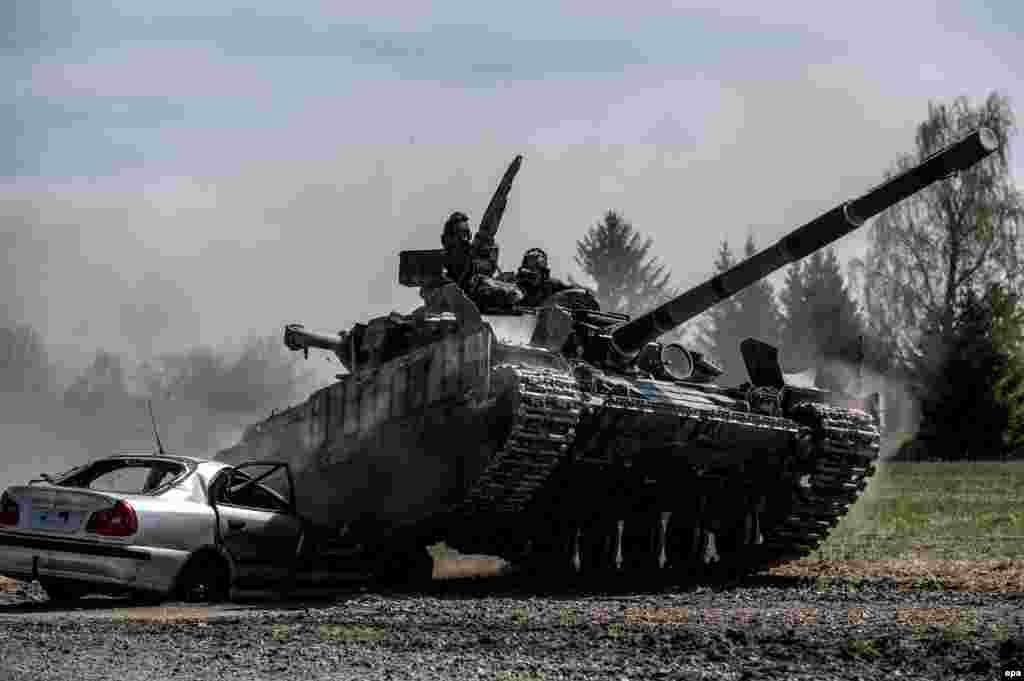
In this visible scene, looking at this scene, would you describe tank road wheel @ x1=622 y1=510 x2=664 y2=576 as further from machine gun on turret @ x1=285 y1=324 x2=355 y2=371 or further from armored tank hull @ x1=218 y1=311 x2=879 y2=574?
machine gun on turret @ x1=285 y1=324 x2=355 y2=371

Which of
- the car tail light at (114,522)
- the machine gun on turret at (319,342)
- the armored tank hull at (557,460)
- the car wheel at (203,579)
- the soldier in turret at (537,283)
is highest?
the soldier in turret at (537,283)

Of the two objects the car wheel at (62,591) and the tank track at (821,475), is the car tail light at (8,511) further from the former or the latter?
the tank track at (821,475)

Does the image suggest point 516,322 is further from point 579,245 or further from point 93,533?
point 579,245

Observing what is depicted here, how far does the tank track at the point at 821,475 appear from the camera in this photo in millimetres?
21422

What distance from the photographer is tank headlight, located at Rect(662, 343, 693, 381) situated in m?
21.2

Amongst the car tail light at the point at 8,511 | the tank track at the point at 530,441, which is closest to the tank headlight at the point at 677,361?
the tank track at the point at 530,441

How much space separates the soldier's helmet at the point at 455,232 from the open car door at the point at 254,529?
4.82 m

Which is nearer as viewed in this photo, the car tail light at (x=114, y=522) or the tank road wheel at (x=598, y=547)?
the car tail light at (x=114, y=522)

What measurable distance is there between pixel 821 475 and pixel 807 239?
3.05m

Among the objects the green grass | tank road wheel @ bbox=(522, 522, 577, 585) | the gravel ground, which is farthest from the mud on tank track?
the gravel ground

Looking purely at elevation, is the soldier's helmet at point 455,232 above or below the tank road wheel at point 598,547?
above

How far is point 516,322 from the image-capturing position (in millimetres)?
19750

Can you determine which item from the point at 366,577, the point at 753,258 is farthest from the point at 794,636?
the point at 753,258

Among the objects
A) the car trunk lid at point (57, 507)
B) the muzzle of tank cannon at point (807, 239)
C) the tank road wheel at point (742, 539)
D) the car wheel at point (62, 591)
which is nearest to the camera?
the car trunk lid at point (57, 507)
